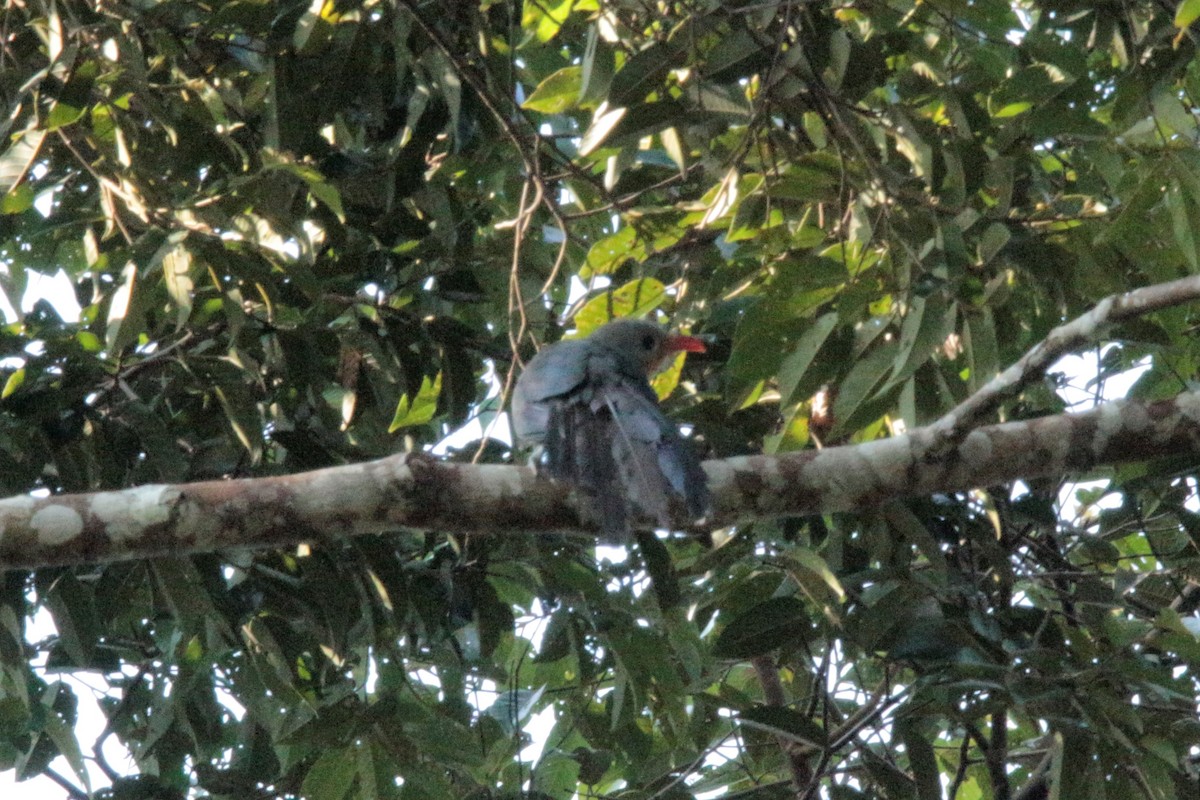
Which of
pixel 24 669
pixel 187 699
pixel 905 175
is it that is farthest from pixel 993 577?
pixel 24 669

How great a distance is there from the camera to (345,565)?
4.30 m

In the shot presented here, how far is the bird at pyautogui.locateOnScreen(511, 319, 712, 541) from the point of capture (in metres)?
3.75

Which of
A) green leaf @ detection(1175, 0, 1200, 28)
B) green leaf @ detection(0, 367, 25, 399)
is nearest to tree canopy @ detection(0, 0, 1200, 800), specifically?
green leaf @ detection(0, 367, 25, 399)

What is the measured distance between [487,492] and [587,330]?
1828 mm

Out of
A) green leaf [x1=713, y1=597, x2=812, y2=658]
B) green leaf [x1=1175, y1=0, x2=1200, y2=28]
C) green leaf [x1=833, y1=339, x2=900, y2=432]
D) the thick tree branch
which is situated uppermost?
green leaf [x1=1175, y1=0, x2=1200, y2=28]

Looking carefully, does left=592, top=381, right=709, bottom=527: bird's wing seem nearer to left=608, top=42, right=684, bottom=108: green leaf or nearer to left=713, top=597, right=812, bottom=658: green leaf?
left=713, top=597, right=812, bottom=658: green leaf

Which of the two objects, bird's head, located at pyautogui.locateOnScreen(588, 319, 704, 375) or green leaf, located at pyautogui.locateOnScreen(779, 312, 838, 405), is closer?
green leaf, located at pyautogui.locateOnScreen(779, 312, 838, 405)

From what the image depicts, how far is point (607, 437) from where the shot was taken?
423 cm

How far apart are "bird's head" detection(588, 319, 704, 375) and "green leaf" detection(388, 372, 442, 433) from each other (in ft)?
2.67

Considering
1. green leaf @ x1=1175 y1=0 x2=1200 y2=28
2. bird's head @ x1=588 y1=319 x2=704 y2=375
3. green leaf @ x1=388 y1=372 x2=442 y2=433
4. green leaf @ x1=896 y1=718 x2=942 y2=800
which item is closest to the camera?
green leaf @ x1=1175 y1=0 x2=1200 y2=28

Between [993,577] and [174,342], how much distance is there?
2.99 metres

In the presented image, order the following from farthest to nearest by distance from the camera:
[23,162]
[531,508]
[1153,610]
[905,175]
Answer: [1153,610], [905,175], [23,162], [531,508]

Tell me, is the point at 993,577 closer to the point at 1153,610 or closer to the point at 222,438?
the point at 1153,610

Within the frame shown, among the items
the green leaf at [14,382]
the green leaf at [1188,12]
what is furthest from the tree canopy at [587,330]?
the green leaf at [1188,12]
